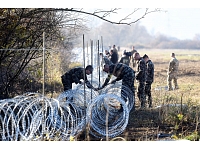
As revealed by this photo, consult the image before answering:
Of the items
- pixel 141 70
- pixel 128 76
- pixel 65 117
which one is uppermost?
pixel 141 70

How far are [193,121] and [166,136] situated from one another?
1.44 m

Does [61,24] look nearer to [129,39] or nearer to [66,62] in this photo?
[66,62]

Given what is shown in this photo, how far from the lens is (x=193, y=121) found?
11.3 meters

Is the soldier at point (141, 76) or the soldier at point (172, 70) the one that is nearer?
the soldier at point (141, 76)

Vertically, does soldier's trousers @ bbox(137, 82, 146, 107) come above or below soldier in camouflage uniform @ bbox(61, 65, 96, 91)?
below

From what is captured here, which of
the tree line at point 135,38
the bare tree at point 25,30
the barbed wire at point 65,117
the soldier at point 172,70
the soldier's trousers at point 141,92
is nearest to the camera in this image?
the barbed wire at point 65,117

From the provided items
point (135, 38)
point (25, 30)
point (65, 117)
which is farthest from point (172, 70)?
point (135, 38)

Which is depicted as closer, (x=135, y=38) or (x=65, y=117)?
(x=65, y=117)

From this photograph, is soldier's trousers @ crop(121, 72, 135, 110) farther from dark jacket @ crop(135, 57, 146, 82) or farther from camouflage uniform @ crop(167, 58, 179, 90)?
camouflage uniform @ crop(167, 58, 179, 90)

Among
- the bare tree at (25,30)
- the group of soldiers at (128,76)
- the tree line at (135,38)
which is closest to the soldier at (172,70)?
the group of soldiers at (128,76)

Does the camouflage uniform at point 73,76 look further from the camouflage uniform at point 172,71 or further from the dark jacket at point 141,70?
the camouflage uniform at point 172,71

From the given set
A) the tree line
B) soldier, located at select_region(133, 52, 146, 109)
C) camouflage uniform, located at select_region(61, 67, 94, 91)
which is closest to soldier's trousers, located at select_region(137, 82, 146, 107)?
soldier, located at select_region(133, 52, 146, 109)

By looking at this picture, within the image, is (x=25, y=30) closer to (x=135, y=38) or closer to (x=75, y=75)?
(x=75, y=75)
